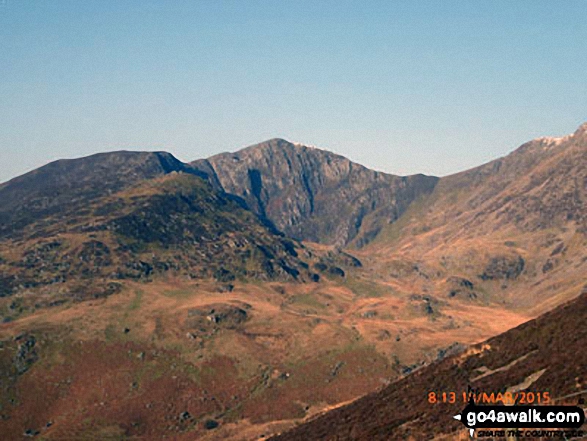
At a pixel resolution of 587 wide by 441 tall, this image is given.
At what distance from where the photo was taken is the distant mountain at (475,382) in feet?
285

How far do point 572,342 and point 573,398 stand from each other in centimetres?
3696

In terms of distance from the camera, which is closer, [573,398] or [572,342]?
[573,398]

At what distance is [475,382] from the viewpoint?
4624 inches

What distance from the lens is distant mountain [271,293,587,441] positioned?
285ft

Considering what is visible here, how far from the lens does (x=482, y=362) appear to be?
128625 mm

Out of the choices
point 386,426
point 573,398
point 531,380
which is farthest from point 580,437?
point 386,426

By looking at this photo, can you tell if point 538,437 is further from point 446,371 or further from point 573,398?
point 446,371

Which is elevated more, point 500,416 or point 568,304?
point 500,416

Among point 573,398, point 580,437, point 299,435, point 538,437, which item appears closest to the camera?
point 580,437

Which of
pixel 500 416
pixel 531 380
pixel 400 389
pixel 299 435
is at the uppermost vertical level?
pixel 500 416
